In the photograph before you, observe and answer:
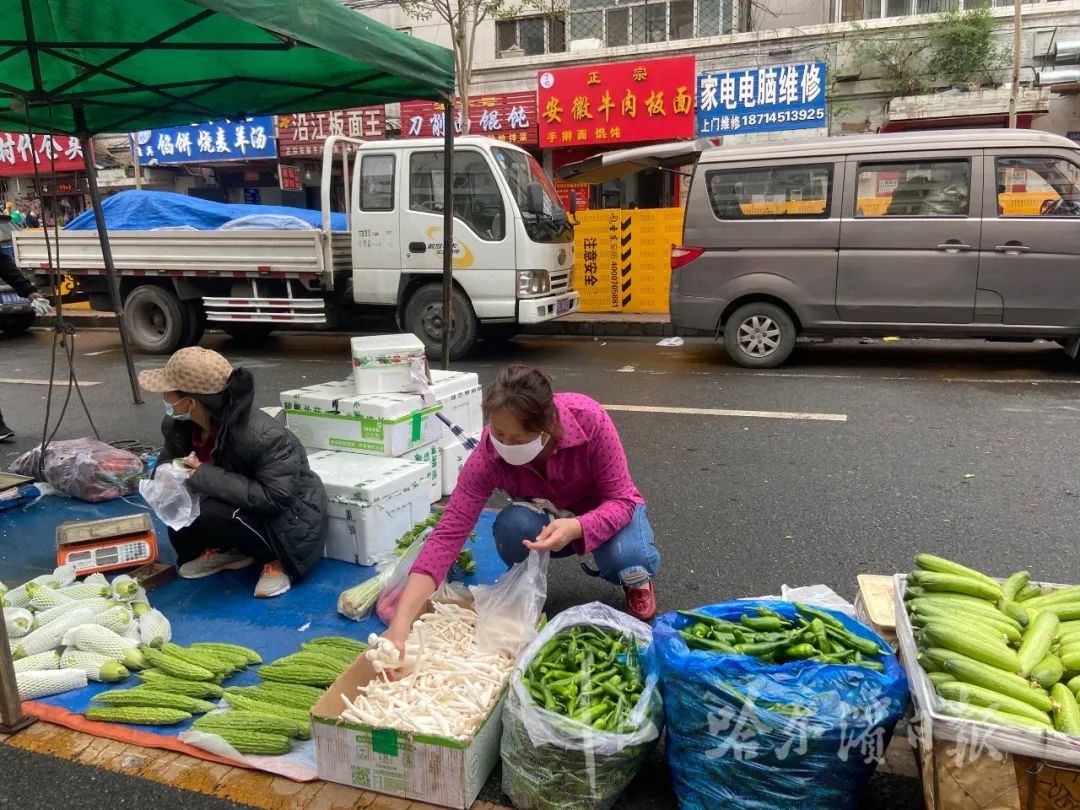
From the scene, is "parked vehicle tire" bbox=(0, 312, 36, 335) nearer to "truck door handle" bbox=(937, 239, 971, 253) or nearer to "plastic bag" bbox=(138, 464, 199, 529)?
"plastic bag" bbox=(138, 464, 199, 529)

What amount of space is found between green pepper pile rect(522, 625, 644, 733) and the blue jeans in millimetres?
576

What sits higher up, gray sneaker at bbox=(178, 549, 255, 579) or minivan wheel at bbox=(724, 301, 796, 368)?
minivan wheel at bbox=(724, 301, 796, 368)

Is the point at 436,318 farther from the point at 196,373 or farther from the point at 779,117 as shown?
the point at 779,117

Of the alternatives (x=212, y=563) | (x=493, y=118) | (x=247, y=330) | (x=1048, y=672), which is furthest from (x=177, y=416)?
(x=493, y=118)

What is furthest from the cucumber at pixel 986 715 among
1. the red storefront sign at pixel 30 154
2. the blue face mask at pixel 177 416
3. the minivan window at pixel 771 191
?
the red storefront sign at pixel 30 154

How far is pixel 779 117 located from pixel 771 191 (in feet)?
20.6

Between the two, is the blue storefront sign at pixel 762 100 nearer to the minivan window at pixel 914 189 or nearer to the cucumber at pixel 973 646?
the minivan window at pixel 914 189

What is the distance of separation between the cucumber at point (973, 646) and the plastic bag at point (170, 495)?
9.07 ft

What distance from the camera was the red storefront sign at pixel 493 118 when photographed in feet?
46.7

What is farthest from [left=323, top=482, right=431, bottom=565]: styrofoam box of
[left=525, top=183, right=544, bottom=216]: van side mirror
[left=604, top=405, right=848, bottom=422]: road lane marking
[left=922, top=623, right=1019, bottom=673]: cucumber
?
[left=525, top=183, right=544, bottom=216]: van side mirror

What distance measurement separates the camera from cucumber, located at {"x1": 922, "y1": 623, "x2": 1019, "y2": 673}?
6.32 feet

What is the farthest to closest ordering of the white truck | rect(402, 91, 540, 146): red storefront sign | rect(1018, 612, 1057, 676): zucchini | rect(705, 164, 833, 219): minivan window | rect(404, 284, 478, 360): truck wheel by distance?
rect(402, 91, 540, 146): red storefront sign < rect(404, 284, 478, 360): truck wheel < the white truck < rect(705, 164, 833, 219): minivan window < rect(1018, 612, 1057, 676): zucchini

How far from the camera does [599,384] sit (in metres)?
7.79

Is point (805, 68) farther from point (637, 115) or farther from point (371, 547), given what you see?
point (371, 547)
